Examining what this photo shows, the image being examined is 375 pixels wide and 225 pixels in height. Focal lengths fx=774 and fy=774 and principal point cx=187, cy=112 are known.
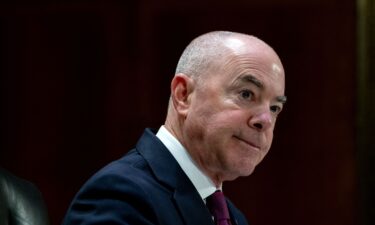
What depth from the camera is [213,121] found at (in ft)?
5.65

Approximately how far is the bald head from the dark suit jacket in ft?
0.60

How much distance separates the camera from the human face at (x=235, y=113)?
67.1 inches

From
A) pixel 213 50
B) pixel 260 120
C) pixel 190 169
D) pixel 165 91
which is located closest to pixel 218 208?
pixel 190 169

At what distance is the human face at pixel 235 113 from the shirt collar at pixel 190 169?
15mm

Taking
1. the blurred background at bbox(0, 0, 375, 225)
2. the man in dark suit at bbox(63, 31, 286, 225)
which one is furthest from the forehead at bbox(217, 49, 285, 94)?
the blurred background at bbox(0, 0, 375, 225)

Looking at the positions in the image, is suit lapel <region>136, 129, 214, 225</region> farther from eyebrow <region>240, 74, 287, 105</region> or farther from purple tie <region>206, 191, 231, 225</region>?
eyebrow <region>240, 74, 287, 105</region>

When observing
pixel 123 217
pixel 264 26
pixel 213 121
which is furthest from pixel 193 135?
pixel 264 26

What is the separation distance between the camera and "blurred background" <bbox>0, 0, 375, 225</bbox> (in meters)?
3.25

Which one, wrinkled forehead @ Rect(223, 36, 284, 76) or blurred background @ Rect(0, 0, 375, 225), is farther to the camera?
blurred background @ Rect(0, 0, 375, 225)

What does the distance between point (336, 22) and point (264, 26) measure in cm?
30

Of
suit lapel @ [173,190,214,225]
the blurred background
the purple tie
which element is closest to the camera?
suit lapel @ [173,190,214,225]

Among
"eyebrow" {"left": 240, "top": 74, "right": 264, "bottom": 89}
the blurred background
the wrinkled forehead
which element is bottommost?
the blurred background

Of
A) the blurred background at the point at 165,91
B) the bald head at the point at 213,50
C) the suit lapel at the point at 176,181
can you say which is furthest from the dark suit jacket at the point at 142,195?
the blurred background at the point at 165,91

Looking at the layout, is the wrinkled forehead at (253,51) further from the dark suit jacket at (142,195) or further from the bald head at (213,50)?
the dark suit jacket at (142,195)
